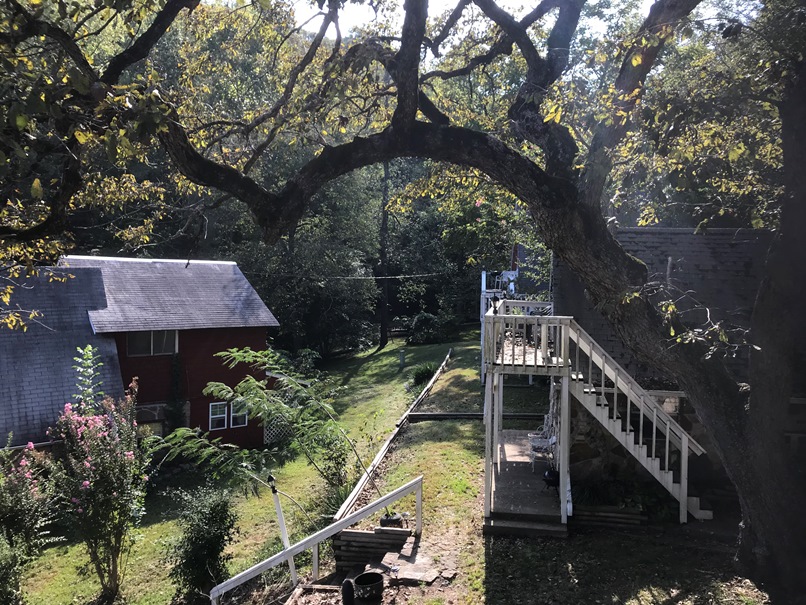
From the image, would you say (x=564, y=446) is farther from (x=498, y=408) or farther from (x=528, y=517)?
(x=498, y=408)

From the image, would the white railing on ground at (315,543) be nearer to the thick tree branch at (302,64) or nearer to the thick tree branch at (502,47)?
the thick tree branch at (302,64)

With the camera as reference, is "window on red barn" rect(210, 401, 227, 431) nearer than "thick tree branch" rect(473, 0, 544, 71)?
No

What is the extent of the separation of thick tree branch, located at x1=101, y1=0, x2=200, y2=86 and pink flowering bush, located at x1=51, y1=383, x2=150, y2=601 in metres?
5.80

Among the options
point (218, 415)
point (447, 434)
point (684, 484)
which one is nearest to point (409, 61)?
point (684, 484)

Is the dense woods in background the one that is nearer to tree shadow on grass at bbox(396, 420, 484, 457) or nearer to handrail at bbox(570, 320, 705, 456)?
handrail at bbox(570, 320, 705, 456)

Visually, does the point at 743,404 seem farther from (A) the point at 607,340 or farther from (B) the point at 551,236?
(A) the point at 607,340

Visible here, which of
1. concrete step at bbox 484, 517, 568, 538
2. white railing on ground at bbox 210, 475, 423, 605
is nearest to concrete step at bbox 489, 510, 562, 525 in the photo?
concrete step at bbox 484, 517, 568, 538

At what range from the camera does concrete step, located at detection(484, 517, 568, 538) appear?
305 inches

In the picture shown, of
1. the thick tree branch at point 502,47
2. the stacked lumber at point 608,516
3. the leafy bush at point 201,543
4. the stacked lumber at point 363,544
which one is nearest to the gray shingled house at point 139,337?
the leafy bush at point 201,543

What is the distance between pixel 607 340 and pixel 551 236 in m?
4.51

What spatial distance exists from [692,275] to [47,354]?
16592mm

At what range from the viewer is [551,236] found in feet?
19.4

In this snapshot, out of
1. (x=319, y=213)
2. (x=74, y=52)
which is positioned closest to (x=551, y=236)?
(x=74, y=52)

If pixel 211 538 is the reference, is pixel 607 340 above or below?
above
